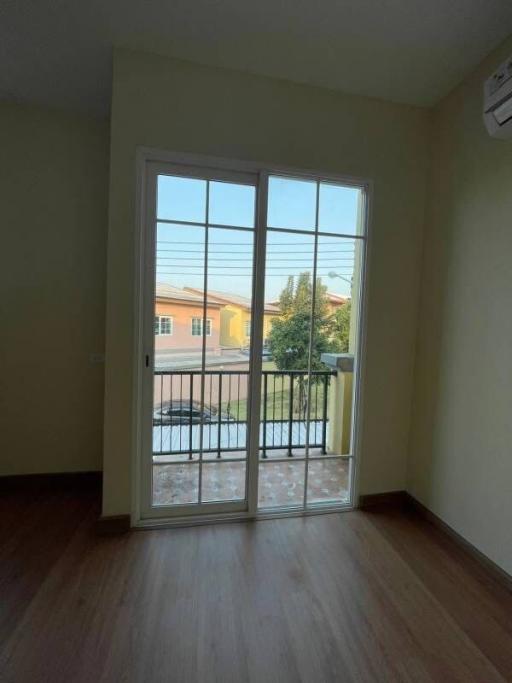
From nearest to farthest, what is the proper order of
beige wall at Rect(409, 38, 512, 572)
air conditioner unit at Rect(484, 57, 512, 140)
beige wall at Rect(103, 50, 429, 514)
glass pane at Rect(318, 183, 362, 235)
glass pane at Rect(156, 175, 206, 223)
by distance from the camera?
air conditioner unit at Rect(484, 57, 512, 140), beige wall at Rect(409, 38, 512, 572), beige wall at Rect(103, 50, 429, 514), glass pane at Rect(156, 175, 206, 223), glass pane at Rect(318, 183, 362, 235)

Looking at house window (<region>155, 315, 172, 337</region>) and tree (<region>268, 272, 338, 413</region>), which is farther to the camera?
tree (<region>268, 272, 338, 413</region>)

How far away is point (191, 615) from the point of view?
4.96 ft

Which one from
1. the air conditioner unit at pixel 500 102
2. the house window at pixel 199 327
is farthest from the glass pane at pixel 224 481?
the air conditioner unit at pixel 500 102

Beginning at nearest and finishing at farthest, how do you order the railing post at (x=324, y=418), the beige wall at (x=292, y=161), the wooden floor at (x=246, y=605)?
1. the wooden floor at (x=246, y=605)
2. the beige wall at (x=292, y=161)
3. the railing post at (x=324, y=418)

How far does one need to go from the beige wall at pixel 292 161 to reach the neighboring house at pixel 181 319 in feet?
0.61

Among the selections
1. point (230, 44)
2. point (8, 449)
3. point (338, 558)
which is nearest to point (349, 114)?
point (230, 44)

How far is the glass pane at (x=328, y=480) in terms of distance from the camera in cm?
246

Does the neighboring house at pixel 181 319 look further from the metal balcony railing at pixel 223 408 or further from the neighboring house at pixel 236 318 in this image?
the metal balcony railing at pixel 223 408

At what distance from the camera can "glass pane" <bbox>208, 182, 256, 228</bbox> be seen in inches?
84.4

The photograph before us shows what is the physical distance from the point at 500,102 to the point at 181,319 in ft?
6.80

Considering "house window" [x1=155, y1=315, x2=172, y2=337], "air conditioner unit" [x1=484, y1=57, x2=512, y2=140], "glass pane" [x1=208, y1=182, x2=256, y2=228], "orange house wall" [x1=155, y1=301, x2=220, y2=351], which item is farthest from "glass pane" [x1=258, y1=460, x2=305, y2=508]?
"air conditioner unit" [x1=484, y1=57, x2=512, y2=140]

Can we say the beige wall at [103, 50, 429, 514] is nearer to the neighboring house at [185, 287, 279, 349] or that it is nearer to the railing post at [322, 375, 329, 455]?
the railing post at [322, 375, 329, 455]

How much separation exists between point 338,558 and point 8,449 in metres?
2.55

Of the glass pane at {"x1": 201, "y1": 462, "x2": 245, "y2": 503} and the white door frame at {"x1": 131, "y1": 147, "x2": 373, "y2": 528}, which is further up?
the white door frame at {"x1": 131, "y1": 147, "x2": 373, "y2": 528}
